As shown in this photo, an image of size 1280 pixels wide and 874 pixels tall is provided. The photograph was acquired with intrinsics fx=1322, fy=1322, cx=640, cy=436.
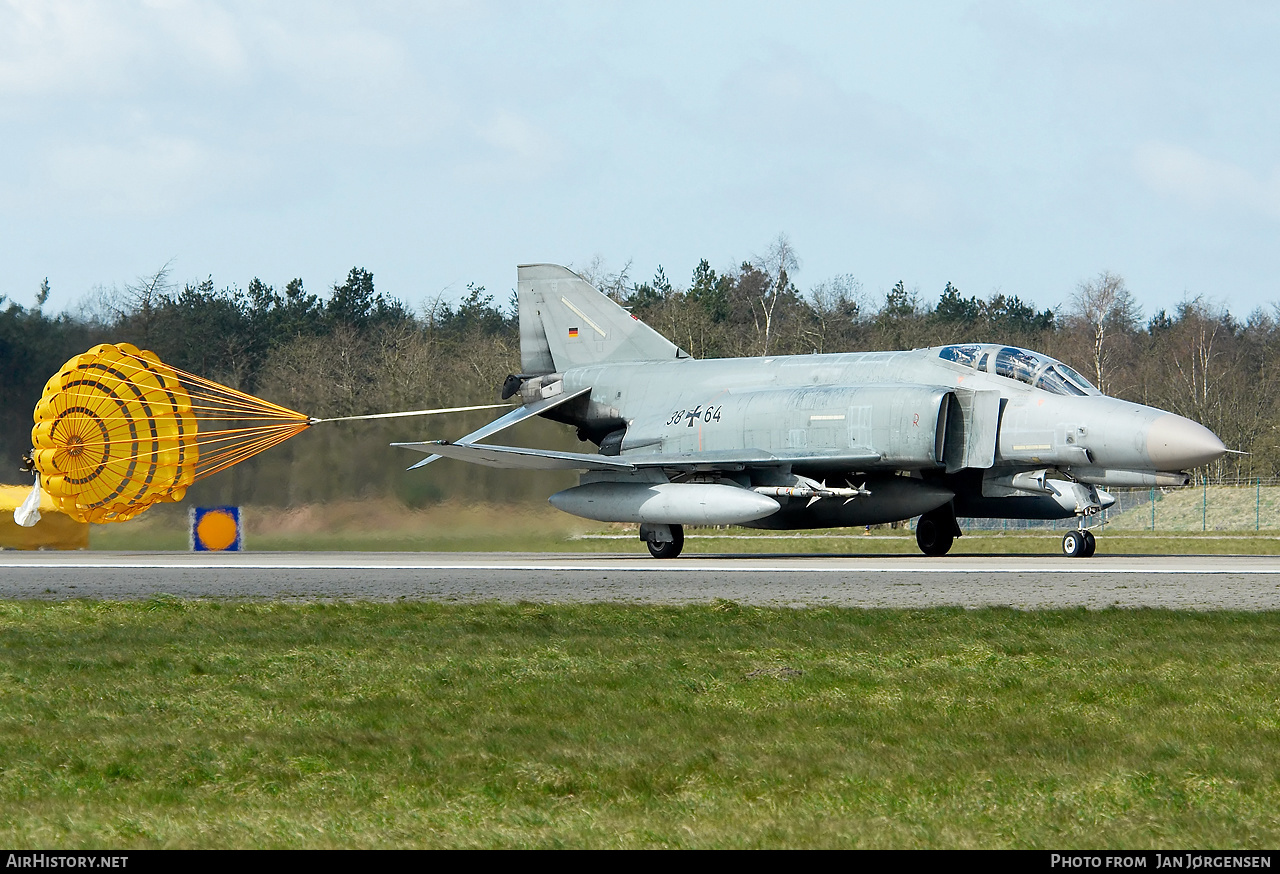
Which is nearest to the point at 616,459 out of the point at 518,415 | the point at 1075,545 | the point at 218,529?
the point at 518,415

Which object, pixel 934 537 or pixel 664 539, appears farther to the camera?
pixel 664 539

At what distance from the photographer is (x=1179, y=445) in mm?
17766

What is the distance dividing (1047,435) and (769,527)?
507cm

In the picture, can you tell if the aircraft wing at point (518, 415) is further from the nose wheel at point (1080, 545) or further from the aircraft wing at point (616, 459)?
the nose wheel at point (1080, 545)

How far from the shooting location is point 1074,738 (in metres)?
5.71

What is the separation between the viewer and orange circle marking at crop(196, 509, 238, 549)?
24312mm

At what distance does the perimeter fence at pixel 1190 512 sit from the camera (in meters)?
41.2

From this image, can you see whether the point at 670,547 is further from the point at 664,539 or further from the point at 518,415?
the point at 518,415

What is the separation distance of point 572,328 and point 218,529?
7569 millimetres

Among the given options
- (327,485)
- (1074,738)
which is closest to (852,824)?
(1074,738)

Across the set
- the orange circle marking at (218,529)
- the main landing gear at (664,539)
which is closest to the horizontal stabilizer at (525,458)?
the main landing gear at (664,539)

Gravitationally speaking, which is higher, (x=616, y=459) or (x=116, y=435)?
(x=116, y=435)
